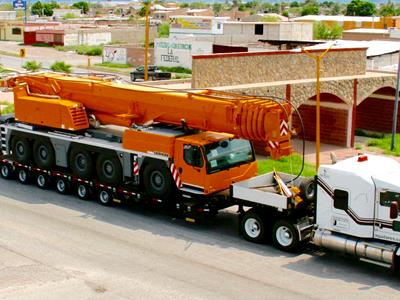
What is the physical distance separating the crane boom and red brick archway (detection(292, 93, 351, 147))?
1612 centimetres

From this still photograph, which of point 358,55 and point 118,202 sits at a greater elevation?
point 358,55

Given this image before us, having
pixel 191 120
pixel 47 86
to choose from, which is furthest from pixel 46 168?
pixel 191 120

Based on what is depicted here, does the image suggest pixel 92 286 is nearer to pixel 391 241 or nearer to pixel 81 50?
pixel 391 241

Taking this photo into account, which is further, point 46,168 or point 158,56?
point 158,56

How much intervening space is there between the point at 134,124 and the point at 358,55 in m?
20.0

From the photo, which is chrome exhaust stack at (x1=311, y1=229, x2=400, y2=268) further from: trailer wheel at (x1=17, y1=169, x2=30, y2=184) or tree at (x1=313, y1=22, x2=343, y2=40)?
tree at (x1=313, y1=22, x2=343, y2=40)

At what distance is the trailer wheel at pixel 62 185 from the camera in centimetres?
2183

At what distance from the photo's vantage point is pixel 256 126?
58.7ft

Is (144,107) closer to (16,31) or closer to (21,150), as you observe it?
(21,150)

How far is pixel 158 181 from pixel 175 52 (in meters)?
50.2

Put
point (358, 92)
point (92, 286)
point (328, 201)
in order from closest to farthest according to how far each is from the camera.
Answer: point (92, 286)
point (328, 201)
point (358, 92)

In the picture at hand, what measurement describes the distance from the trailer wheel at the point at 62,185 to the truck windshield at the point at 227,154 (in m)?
5.52

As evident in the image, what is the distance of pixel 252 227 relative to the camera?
1761 centimetres

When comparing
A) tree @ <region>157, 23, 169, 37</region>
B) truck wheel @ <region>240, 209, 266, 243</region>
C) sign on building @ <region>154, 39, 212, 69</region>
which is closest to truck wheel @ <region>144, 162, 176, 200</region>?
truck wheel @ <region>240, 209, 266, 243</region>
